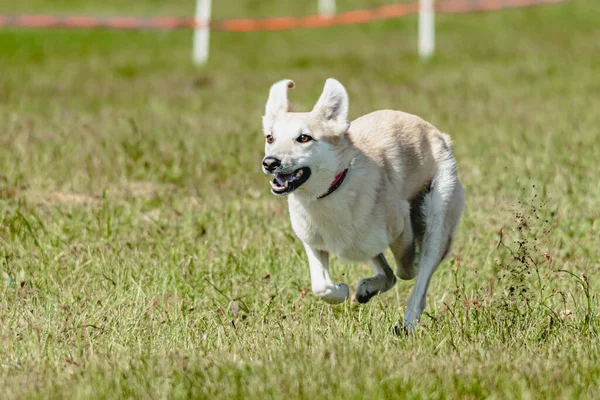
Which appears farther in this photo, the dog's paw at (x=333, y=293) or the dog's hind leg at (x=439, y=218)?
the dog's hind leg at (x=439, y=218)

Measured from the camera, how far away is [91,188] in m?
8.52

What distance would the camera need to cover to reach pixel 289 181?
535cm

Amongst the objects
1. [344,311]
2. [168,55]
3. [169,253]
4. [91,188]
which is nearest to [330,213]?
[344,311]

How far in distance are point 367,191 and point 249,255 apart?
1.38 metres

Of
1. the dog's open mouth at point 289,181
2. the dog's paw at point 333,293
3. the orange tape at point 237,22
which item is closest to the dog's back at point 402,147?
the dog's open mouth at point 289,181

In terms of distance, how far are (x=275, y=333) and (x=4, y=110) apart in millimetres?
8224

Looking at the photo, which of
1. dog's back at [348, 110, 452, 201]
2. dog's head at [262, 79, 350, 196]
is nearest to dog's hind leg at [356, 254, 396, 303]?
dog's back at [348, 110, 452, 201]

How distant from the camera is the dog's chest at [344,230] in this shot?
18.5ft

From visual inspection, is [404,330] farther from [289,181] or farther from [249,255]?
[249,255]

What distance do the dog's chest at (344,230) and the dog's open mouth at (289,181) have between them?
0.29 meters

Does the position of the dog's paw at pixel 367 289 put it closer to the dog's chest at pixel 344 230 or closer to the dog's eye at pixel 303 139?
the dog's chest at pixel 344 230

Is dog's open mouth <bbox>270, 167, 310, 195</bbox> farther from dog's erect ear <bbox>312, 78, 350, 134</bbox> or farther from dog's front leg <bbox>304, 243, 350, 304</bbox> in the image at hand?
dog's front leg <bbox>304, 243, 350, 304</bbox>

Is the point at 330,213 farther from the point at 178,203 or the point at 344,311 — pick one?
the point at 178,203

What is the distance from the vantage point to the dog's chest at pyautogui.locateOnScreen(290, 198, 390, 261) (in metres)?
5.64
